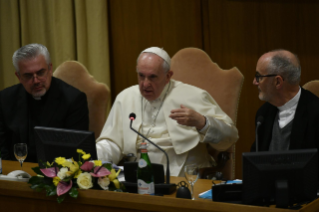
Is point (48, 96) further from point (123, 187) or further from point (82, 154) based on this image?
point (123, 187)

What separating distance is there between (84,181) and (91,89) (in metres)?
1.83

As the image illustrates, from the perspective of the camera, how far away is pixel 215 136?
3162 millimetres

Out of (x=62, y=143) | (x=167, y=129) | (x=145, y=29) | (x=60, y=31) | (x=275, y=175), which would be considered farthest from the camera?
(x=60, y=31)

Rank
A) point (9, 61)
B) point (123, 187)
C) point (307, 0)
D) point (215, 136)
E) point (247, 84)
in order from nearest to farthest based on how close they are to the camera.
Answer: point (123, 187) → point (215, 136) → point (307, 0) → point (247, 84) → point (9, 61)

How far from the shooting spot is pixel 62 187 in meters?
2.05

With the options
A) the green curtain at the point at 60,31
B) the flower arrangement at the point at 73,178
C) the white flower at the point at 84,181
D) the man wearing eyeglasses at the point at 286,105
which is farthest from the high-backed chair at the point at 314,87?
the green curtain at the point at 60,31

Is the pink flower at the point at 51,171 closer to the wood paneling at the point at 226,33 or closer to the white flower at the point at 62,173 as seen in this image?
the white flower at the point at 62,173

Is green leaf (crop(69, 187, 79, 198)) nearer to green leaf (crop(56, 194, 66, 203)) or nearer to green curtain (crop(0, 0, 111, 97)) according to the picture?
green leaf (crop(56, 194, 66, 203))

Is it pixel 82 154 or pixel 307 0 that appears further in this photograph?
pixel 307 0

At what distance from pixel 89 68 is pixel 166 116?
159 centimetres

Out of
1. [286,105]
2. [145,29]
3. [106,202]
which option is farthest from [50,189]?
[145,29]

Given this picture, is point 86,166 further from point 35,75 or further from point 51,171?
point 35,75

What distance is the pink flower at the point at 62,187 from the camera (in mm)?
2023

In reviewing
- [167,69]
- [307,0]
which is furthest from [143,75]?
[307,0]
